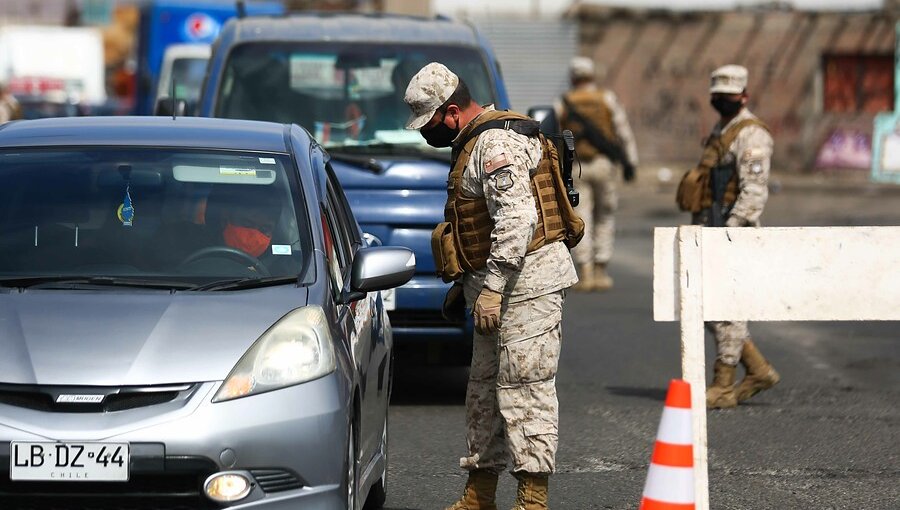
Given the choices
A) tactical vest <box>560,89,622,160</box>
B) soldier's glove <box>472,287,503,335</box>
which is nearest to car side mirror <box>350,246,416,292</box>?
soldier's glove <box>472,287,503,335</box>

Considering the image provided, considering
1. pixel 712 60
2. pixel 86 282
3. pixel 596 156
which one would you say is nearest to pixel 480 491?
pixel 86 282

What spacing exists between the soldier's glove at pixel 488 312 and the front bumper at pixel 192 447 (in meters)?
1.05

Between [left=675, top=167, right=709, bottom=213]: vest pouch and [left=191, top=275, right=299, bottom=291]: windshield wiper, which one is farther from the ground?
[left=675, top=167, right=709, bottom=213]: vest pouch

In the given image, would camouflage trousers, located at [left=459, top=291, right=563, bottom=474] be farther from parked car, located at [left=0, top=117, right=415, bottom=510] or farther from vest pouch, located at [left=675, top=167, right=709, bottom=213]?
vest pouch, located at [left=675, top=167, right=709, bottom=213]

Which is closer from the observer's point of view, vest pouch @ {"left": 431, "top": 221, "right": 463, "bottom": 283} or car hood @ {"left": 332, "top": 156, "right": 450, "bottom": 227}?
vest pouch @ {"left": 431, "top": 221, "right": 463, "bottom": 283}

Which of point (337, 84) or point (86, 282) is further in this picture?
point (337, 84)

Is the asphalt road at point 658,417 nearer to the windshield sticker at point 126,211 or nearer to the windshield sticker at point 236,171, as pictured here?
the windshield sticker at point 236,171

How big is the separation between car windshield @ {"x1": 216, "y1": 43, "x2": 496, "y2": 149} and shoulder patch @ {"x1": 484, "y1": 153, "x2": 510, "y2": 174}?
410 cm

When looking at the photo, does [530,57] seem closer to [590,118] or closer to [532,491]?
[590,118]

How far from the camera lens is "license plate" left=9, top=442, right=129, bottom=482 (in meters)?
4.86

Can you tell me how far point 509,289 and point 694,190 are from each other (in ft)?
12.1

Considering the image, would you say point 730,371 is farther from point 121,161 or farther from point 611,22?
point 611,22

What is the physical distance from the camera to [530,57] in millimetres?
32031

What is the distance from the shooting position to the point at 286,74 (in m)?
10.3
